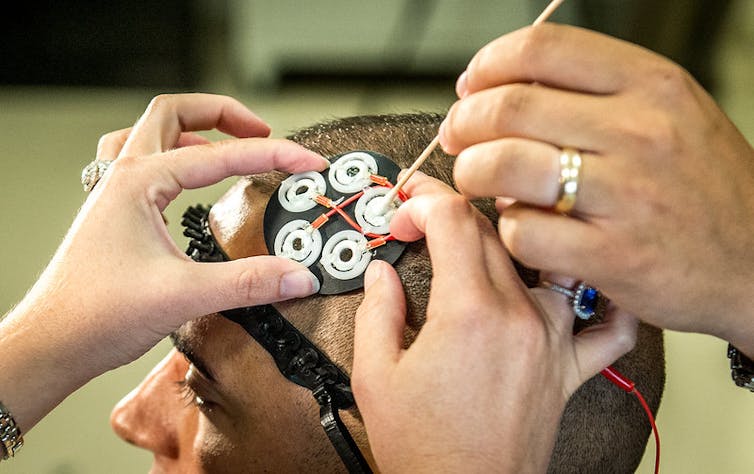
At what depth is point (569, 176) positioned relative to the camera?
28.6 inches

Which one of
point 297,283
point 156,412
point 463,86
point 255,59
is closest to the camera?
point 463,86

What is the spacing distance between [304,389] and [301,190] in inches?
10.9

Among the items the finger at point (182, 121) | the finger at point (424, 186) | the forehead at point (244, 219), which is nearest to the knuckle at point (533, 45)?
the finger at point (424, 186)

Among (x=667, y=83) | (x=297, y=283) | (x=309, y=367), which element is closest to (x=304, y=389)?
(x=309, y=367)

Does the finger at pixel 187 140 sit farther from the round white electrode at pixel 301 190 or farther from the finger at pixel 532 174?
the finger at pixel 532 174

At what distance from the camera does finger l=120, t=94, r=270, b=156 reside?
1.13m

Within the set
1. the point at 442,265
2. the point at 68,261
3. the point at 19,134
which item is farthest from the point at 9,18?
the point at 442,265

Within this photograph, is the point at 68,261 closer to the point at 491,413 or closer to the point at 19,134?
the point at 491,413

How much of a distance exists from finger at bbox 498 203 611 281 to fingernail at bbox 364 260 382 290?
22 cm

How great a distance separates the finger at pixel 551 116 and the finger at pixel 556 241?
0.07m

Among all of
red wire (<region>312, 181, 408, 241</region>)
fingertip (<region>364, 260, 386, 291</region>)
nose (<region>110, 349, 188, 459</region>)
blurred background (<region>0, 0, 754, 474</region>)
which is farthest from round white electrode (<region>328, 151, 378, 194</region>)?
blurred background (<region>0, 0, 754, 474</region>)

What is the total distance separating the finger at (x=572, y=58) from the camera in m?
0.74

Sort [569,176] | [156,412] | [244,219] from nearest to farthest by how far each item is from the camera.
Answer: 1. [569,176]
2. [244,219]
3. [156,412]

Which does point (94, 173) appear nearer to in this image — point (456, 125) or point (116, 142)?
point (116, 142)
